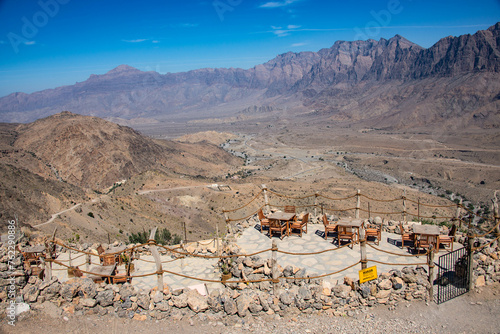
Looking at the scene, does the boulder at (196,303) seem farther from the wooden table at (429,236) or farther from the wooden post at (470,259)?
the wooden table at (429,236)

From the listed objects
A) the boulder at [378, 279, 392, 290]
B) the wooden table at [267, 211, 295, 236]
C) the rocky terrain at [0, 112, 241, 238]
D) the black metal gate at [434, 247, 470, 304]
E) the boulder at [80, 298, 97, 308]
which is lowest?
the rocky terrain at [0, 112, 241, 238]

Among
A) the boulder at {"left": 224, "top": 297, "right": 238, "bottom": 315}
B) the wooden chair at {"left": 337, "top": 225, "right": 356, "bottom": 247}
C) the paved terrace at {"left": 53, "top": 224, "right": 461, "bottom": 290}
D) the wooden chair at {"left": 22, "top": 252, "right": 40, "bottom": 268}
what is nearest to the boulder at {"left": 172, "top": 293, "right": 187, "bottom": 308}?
the boulder at {"left": 224, "top": 297, "right": 238, "bottom": 315}

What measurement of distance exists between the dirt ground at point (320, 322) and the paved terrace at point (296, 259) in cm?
144

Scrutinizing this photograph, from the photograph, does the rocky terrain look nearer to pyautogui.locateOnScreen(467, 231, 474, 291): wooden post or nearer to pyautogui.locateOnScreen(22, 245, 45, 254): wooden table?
pyautogui.locateOnScreen(22, 245, 45, 254): wooden table

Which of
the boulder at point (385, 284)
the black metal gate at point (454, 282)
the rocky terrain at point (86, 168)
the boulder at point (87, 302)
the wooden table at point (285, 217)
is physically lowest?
the rocky terrain at point (86, 168)

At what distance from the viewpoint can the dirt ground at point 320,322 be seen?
6699mm

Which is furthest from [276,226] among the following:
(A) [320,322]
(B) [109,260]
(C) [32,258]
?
(C) [32,258]

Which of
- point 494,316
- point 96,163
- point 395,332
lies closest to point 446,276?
point 494,316

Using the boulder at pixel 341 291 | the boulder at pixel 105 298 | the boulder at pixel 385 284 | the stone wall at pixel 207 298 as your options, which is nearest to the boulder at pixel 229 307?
the stone wall at pixel 207 298

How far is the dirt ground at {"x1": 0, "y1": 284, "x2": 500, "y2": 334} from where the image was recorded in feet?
22.0

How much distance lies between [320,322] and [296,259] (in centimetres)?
283

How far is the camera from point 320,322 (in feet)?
23.1

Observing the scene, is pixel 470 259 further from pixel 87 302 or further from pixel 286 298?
pixel 87 302

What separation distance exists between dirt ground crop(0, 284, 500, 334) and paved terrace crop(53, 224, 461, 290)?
1444mm
